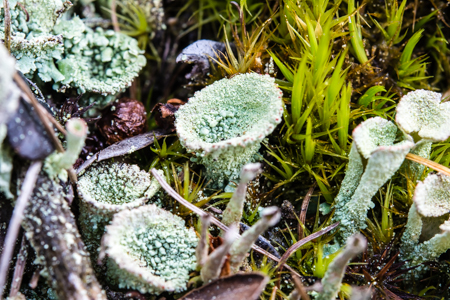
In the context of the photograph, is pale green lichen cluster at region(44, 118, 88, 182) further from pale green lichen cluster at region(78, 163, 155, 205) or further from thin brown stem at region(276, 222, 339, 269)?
thin brown stem at region(276, 222, 339, 269)

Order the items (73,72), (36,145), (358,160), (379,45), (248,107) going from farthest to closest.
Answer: (379,45) → (73,72) → (248,107) → (358,160) → (36,145)

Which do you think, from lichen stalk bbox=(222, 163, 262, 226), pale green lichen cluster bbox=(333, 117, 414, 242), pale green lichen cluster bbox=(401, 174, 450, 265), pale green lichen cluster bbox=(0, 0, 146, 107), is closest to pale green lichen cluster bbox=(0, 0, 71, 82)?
pale green lichen cluster bbox=(0, 0, 146, 107)

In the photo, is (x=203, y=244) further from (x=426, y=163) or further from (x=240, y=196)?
(x=426, y=163)

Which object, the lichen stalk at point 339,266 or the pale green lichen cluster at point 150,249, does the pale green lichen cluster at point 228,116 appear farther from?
the lichen stalk at point 339,266

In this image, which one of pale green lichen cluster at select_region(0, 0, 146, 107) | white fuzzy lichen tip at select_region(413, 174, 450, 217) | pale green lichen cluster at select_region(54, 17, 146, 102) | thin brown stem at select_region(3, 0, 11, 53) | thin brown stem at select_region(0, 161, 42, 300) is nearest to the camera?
thin brown stem at select_region(0, 161, 42, 300)

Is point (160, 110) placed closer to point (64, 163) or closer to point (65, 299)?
point (64, 163)

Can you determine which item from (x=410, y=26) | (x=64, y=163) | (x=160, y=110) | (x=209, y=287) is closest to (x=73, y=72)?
(x=160, y=110)

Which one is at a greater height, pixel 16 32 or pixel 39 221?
pixel 16 32
